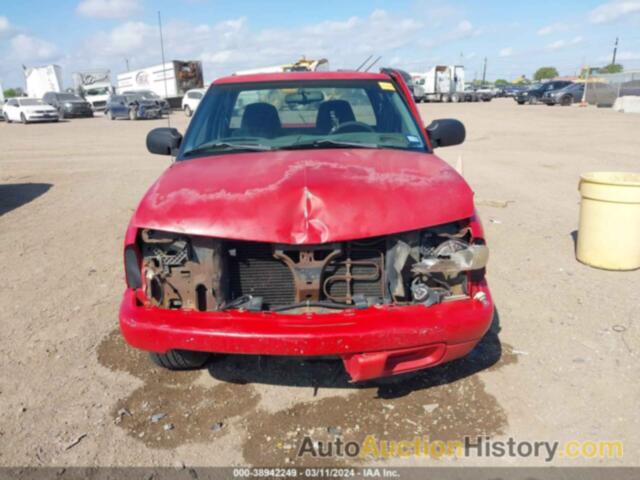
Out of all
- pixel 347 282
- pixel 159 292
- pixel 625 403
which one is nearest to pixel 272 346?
pixel 347 282

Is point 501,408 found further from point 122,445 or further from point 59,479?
point 59,479

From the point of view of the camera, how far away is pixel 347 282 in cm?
279

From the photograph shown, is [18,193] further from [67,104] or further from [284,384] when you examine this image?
[67,104]

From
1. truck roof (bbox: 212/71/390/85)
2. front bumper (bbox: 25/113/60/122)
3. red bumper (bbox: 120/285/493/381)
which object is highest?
truck roof (bbox: 212/71/390/85)

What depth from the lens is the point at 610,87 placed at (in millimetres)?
31656

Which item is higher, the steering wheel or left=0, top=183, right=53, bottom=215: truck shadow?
the steering wheel

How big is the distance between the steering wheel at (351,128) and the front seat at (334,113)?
0.23 ft

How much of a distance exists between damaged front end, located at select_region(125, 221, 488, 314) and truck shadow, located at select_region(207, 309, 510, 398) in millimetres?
562

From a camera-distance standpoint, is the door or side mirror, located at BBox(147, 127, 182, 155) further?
the door

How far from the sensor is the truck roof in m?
4.17

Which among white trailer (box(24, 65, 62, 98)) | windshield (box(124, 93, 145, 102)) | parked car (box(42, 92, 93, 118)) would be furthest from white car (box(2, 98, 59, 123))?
white trailer (box(24, 65, 62, 98))

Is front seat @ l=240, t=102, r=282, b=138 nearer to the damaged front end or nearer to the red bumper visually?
the damaged front end

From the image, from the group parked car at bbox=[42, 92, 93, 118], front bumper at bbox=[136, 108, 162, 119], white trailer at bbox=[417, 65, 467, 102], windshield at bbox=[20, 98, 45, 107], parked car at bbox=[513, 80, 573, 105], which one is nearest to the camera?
front bumper at bbox=[136, 108, 162, 119]

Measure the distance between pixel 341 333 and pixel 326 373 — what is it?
0.99 m
